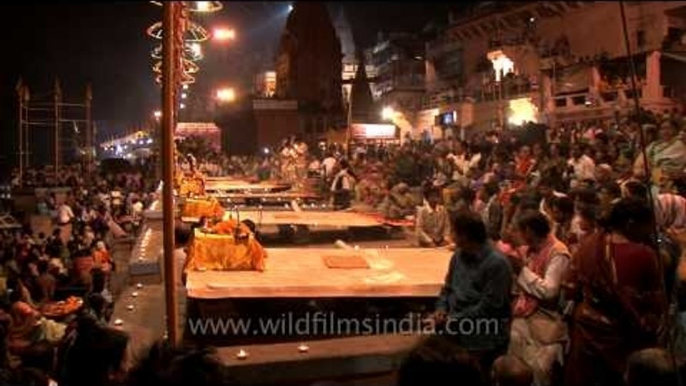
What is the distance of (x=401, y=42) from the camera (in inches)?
2101

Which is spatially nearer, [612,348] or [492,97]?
[612,348]

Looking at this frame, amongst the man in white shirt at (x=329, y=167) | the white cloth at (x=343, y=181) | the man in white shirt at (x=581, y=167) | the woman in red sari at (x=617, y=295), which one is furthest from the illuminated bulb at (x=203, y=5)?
the man in white shirt at (x=329, y=167)

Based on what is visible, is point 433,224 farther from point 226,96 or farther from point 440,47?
point 226,96

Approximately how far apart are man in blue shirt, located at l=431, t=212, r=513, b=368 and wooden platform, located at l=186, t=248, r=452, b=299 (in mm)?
1712

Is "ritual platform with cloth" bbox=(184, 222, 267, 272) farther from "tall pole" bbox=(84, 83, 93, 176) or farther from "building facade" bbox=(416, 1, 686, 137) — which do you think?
"tall pole" bbox=(84, 83, 93, 176)

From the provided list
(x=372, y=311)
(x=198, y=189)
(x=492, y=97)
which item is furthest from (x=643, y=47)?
(x=372, y=311)

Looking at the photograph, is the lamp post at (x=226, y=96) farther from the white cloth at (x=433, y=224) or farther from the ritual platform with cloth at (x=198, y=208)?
the white cloth at (x=433, y=224)

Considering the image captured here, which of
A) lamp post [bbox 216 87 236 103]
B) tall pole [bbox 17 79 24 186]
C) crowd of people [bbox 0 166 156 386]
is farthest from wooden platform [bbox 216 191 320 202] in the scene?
lamp post [bbox 216 87 236 103]

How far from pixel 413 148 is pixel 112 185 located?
11.6 metres

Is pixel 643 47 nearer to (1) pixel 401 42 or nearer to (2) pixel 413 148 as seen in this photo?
(2) pixel 413 148

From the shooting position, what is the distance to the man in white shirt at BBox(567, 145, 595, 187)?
11141 mm

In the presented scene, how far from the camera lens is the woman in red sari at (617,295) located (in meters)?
3.99

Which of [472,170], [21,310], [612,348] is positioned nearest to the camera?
[612,348]

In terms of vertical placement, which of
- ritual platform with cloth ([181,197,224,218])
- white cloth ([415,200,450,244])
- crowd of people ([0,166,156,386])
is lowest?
crowd of people ([0,166,156,386])
